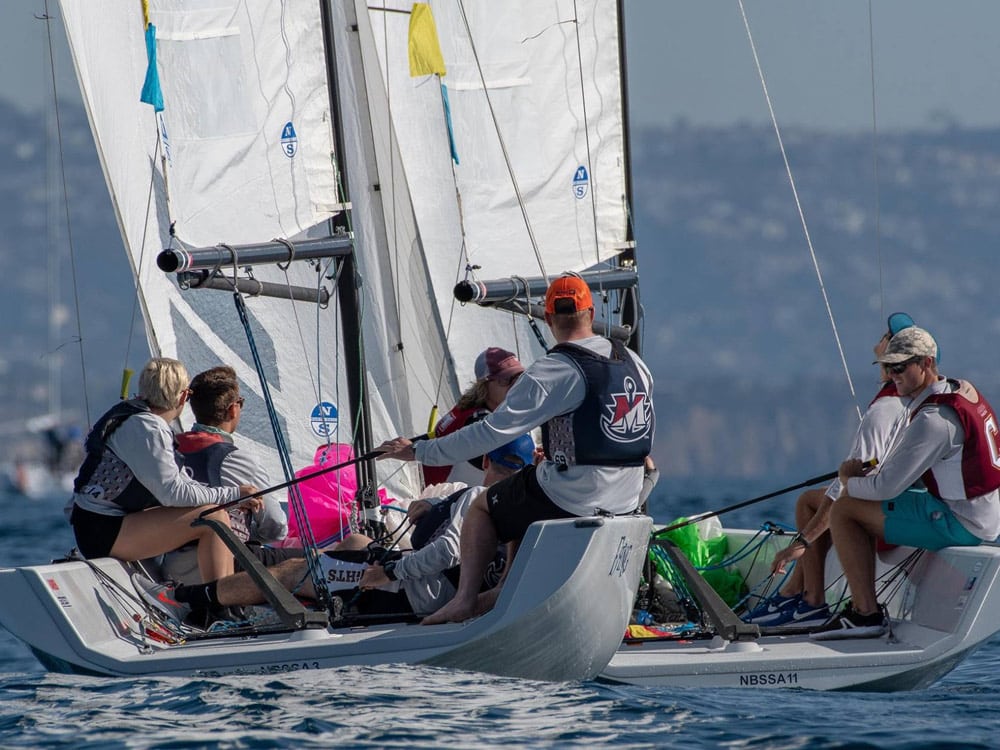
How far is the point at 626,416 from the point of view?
518 cm

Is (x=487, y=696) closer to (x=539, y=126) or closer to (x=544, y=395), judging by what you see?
(x=544, y=395)

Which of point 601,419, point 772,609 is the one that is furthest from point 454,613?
point 772,609

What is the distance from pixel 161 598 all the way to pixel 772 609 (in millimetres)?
2266

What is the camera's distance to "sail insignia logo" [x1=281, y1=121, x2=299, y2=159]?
755 cm

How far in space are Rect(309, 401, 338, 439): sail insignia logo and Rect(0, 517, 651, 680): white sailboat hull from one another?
127 inches

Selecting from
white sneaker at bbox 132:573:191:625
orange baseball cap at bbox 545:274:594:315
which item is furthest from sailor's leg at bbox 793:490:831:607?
white sneaker at bbox 132:573:191:625

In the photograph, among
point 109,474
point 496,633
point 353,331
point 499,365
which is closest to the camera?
point 496,633

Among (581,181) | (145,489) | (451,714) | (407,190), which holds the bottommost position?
(451,714)

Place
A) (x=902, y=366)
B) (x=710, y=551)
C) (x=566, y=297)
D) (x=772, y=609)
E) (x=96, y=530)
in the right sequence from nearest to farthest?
(x=566, y=297), (x=902, y=366), (x=96, y=530), (x=772, y=609), (x=710, y=551)

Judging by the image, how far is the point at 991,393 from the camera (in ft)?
519

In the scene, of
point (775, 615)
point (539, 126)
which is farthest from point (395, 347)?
point (775, 615)

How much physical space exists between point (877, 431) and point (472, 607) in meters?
1.65

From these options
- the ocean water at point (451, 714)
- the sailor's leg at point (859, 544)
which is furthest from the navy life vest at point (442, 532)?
the sailor's leg at point (859, 544)

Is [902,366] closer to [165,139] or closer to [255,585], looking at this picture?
[255,585]
